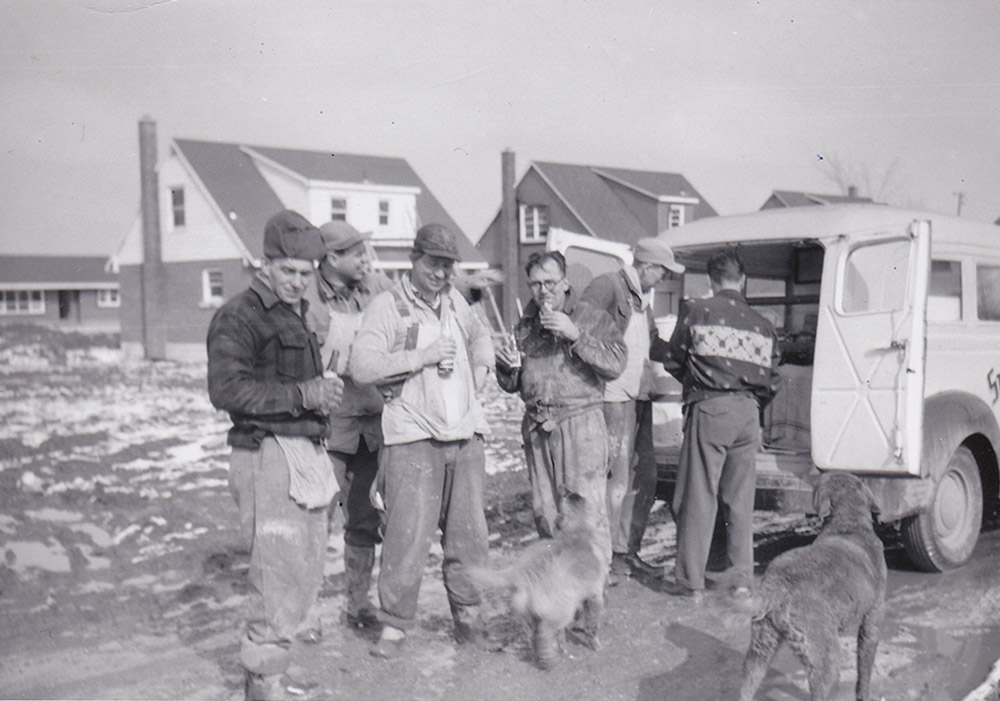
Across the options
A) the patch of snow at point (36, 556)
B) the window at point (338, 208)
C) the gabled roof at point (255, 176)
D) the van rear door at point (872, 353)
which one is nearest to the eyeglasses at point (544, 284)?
the van rear door at point (872, 353)

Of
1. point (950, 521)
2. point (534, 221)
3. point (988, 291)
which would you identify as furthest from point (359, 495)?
point (534, 221)

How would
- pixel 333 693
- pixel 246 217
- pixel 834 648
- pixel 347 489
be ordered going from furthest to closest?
pixel 246 217 < pixel 347 489 < pixel 333 693 < pixel 834 648

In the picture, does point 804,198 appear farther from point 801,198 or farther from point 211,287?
point 211,287

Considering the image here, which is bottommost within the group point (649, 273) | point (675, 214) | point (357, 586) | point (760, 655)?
point (357, 586)

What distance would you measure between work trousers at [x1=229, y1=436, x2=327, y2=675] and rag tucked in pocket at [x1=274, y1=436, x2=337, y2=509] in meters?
0.03

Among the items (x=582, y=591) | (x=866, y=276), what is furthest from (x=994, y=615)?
(x=582, y=591)

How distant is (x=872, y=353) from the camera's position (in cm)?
502

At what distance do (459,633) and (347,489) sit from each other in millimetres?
1008

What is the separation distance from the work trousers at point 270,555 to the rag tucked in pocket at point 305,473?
0.03 m

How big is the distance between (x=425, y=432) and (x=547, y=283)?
3.73ft

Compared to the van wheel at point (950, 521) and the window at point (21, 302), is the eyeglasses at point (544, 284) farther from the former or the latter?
the window at point (21, 302)

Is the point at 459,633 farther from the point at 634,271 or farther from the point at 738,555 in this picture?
the point at 634,271

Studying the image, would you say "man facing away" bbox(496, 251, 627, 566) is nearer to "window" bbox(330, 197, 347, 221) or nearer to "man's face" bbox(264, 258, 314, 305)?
"man's face" bbox(264, 258, 314, 305)

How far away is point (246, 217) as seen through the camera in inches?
685
